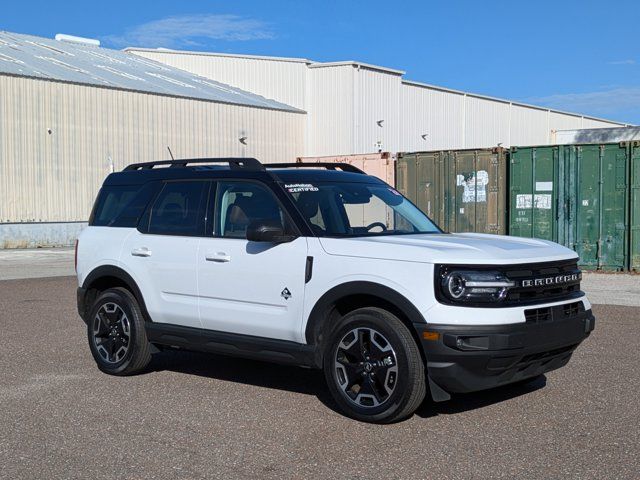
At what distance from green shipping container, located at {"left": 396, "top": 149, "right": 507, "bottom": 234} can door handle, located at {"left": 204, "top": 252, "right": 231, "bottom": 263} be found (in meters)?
13.9

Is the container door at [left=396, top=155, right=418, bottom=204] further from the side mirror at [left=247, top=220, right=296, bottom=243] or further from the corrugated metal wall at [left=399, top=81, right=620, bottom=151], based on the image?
the corrugated metal wall at [left=399, top=81, right=620, bottom=151]

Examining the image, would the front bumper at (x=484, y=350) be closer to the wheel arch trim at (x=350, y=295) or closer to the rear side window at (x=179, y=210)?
the wheel arch trim at (x=350, y=295)

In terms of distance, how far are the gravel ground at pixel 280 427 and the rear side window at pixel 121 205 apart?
141 cm

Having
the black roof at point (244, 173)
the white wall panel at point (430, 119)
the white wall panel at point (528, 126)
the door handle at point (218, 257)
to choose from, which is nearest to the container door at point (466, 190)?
the black roof at point (244, 173)

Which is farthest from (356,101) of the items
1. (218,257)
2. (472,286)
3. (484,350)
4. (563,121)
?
(484,350)

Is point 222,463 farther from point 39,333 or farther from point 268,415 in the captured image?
point 39,333

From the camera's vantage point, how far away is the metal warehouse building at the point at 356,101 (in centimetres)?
3712

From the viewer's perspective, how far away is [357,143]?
122 ft

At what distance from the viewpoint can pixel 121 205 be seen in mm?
7680

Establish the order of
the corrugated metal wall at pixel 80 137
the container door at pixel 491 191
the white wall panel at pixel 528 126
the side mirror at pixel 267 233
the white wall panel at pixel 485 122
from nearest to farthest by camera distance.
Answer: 1. the side mirror at pixel 267 233
2. the container door at pixel 491 191
3. the corrugated metal wall at pixel 80 137
4. the white wall panel at pixel 485 122
5. the white wall panel at pixel 528 126

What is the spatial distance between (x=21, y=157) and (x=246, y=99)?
1174 cm

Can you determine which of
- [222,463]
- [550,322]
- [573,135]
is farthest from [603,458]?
[573,135]

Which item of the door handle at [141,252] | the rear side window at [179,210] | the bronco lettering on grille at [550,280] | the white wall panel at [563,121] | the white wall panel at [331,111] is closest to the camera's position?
the bronco lettering on grille at [550,280]

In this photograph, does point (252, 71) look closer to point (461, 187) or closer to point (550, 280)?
point (461, 187)
